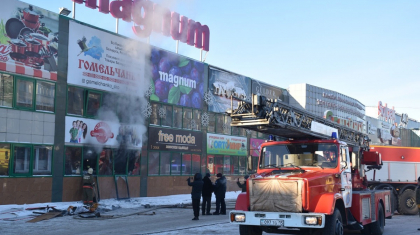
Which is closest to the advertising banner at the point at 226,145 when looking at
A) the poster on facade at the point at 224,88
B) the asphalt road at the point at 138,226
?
the poster on facade at the point at 224,88

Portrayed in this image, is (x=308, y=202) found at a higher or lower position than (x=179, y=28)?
lower

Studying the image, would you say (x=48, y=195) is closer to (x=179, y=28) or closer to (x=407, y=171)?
(x=179, y=28)

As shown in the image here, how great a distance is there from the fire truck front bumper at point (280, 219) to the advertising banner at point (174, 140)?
1865 centimetres

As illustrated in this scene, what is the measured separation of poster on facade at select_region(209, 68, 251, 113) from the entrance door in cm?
2213

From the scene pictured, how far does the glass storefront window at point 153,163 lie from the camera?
2853 centimetres

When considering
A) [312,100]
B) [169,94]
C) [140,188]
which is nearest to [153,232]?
[140,188]

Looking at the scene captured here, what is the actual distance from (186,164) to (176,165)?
1.05 meters

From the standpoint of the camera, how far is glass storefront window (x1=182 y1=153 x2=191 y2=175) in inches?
1233

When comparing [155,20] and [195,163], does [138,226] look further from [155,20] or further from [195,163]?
[195,163]

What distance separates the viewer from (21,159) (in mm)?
21453

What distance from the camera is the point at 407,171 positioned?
20828 mm

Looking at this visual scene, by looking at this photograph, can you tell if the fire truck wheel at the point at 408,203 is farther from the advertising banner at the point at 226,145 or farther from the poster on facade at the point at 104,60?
the advertising banner at the point at 226,145

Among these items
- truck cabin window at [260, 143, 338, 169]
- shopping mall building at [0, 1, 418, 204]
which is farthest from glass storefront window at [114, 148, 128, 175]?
truck cabin window at [260, 143, 338, 169]

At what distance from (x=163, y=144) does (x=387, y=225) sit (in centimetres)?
1589
